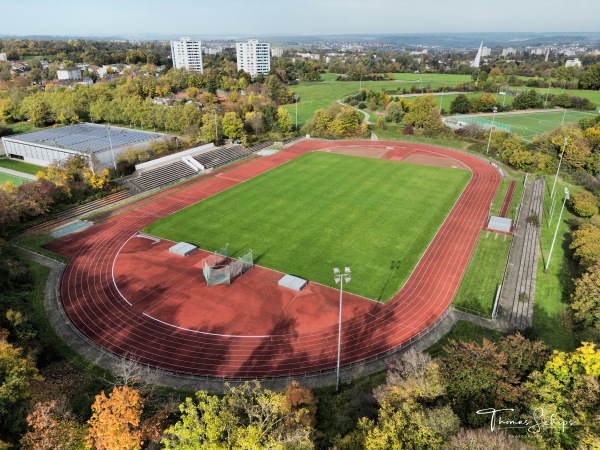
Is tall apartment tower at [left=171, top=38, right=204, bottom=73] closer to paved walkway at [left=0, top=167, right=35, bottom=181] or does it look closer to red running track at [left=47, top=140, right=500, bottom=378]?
paved walkway at [left=0, top=167, right=35, bottom=181]

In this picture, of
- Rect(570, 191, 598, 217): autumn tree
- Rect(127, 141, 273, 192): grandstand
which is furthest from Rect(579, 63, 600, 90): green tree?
Rect(127, 141, 273, 192): grandstand

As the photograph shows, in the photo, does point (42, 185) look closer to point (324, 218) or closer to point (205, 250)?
point (205, 250)

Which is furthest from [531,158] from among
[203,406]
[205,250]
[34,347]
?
[34,347]

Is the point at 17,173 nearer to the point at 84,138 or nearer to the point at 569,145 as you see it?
the point at 84,138

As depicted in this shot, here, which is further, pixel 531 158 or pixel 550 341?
pixel 531 158

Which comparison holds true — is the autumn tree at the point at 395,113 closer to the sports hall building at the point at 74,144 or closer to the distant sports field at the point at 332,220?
the distant sports field at the point at 332,220

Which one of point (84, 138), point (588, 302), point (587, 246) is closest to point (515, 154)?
point (587, 246)

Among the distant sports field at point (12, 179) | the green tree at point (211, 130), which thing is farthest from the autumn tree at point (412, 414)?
the green tree at point (211, 130)
